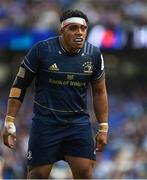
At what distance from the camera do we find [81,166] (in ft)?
23.7

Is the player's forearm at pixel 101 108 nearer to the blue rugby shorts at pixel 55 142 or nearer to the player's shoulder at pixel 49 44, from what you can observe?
the blue rugby shorts at pixel 55 142

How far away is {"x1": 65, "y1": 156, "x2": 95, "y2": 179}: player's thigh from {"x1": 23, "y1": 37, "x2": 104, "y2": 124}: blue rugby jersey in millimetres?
359

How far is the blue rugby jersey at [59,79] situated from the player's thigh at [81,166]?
0.36 m

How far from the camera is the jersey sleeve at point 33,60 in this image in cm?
718

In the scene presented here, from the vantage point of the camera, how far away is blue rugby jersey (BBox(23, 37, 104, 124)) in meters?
7.19

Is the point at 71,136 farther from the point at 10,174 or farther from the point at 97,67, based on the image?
the point at 10,174

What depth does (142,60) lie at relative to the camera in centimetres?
2031

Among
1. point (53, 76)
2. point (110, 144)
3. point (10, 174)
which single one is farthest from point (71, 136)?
point (110, 144)

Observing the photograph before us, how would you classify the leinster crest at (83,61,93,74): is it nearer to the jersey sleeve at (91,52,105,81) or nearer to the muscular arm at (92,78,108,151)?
the jersey sleeve at (91,52,105,81)

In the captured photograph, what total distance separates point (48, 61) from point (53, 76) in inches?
5.9

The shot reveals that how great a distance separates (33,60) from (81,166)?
110cm

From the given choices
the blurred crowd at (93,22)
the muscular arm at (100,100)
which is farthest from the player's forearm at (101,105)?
the blurred crowd at (93,22)

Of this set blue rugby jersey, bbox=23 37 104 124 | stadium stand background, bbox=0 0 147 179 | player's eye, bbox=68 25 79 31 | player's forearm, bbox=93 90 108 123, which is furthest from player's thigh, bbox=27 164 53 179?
stadium stand background, bbox=0 0 147 179

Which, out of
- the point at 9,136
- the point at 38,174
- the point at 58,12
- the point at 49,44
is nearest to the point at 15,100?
the point at 9,136
